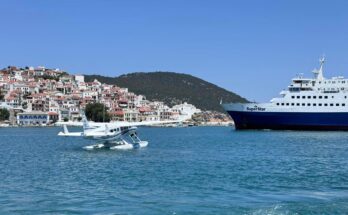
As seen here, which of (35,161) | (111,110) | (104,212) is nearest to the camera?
(104,212)

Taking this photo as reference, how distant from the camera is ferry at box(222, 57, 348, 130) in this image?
69562 mm

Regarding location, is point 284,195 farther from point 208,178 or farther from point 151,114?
point 151,114

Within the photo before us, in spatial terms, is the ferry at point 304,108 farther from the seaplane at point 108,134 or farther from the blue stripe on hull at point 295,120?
the seaplane at point 108,134

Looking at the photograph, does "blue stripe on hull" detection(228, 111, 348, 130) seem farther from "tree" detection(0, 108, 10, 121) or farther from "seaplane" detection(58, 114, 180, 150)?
"tree" detection(0, 108, 10, 121)

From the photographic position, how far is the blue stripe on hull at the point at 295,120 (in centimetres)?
6931

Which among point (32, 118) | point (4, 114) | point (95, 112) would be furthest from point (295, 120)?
point (4, 114)

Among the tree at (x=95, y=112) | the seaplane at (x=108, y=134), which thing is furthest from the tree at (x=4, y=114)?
the seaplane at (x=108, y=134)

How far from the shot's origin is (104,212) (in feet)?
50.3

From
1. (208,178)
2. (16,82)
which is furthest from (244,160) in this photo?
(16,82)

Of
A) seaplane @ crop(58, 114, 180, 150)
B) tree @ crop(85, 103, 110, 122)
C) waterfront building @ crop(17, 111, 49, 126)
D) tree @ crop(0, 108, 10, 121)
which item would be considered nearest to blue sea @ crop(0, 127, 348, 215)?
seaplane @ crop(58, 114, 180, 150)

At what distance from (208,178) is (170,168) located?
399cm

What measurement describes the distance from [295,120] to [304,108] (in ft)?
6.35

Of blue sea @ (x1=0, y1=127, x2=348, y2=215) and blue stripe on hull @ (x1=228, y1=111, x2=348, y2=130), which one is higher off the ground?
blue stripe on hull @ (x1=228, y1=111, x2=348, y2=130)

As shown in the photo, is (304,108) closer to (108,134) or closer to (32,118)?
(108,134)
